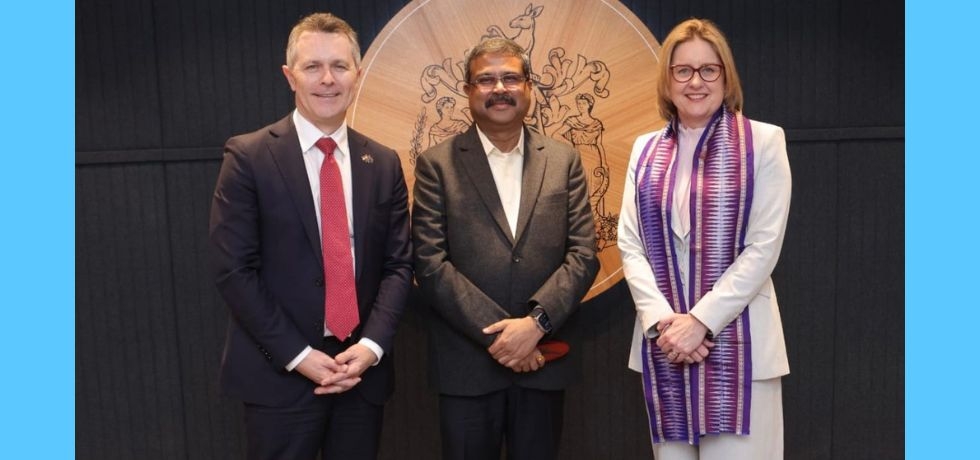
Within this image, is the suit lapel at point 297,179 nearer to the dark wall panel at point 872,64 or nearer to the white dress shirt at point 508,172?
the white dress shirt at point 508,172

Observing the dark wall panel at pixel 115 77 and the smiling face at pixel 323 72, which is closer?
the smiling face at pixel 323 72

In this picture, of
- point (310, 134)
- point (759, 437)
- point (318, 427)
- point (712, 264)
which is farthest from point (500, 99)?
point (759, 437)

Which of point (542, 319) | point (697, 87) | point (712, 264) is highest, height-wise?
point (697, 87)

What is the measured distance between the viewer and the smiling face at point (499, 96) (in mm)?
2521

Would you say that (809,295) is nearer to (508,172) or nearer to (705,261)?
(705,261)

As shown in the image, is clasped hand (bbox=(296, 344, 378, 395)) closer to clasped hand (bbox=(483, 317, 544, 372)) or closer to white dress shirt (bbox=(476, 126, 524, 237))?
clasped hand (bbox=(483, 317, 544, 372))

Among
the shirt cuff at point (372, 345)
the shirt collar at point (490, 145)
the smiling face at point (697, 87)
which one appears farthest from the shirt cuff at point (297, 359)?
the smiling face at point (697, 87)

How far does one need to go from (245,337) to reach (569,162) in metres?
1.14

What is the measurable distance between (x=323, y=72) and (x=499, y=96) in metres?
0.56

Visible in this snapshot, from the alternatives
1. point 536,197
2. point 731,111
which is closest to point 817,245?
point 731,111

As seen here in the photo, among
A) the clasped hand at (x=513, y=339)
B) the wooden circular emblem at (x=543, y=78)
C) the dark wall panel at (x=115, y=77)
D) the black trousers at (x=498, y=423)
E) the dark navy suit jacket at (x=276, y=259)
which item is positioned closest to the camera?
the dark navy suit jacket at (x=276, y=259)

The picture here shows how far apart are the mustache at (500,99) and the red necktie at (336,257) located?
0.55 m

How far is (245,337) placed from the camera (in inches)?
90.4

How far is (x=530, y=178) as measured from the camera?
2.54 meters
